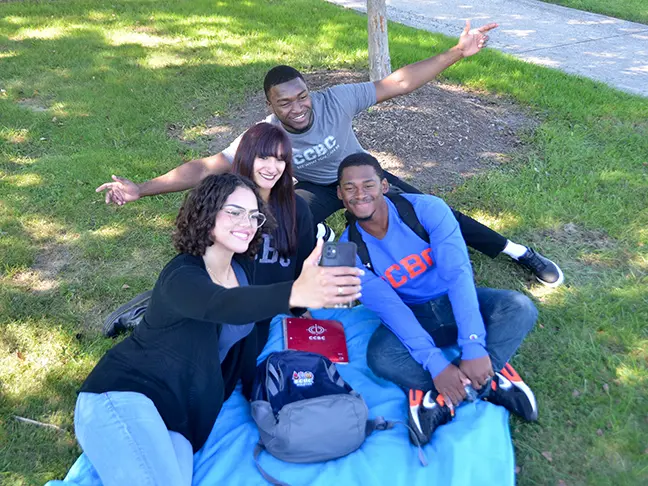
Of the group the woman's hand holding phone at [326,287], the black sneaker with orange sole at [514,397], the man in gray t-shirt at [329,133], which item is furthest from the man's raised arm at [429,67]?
the woman's hand holding phone at [326,287]

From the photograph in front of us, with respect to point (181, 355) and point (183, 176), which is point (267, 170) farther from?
point (181, 355)

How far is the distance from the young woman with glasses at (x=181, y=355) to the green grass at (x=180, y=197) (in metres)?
0.78

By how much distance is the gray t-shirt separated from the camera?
4.16 metres

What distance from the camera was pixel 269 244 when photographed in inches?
135

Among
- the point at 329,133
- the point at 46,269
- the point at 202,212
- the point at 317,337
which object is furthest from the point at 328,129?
the point at 46,269

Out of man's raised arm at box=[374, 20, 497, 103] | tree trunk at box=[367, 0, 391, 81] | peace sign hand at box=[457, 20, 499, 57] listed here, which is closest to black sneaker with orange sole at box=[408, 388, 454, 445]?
man's raised arm at box=[374, 20, 497, 103]

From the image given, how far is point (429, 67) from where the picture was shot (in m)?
4.21

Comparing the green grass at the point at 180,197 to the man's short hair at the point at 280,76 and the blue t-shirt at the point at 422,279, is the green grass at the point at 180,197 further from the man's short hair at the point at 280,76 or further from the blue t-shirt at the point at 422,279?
the man's short hair at the point at 280,76

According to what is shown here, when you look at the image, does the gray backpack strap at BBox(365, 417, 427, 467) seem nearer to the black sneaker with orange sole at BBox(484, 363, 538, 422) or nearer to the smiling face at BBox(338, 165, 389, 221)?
the black sneaker with orange sole at BBox(484, 363, 538, 422)

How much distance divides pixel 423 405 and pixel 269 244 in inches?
50.5

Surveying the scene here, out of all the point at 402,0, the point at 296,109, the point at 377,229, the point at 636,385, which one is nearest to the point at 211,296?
the point at 377,229

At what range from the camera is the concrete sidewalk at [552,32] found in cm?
792

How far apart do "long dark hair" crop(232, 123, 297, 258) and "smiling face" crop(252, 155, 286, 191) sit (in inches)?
0.7

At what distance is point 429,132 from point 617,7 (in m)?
7.39
